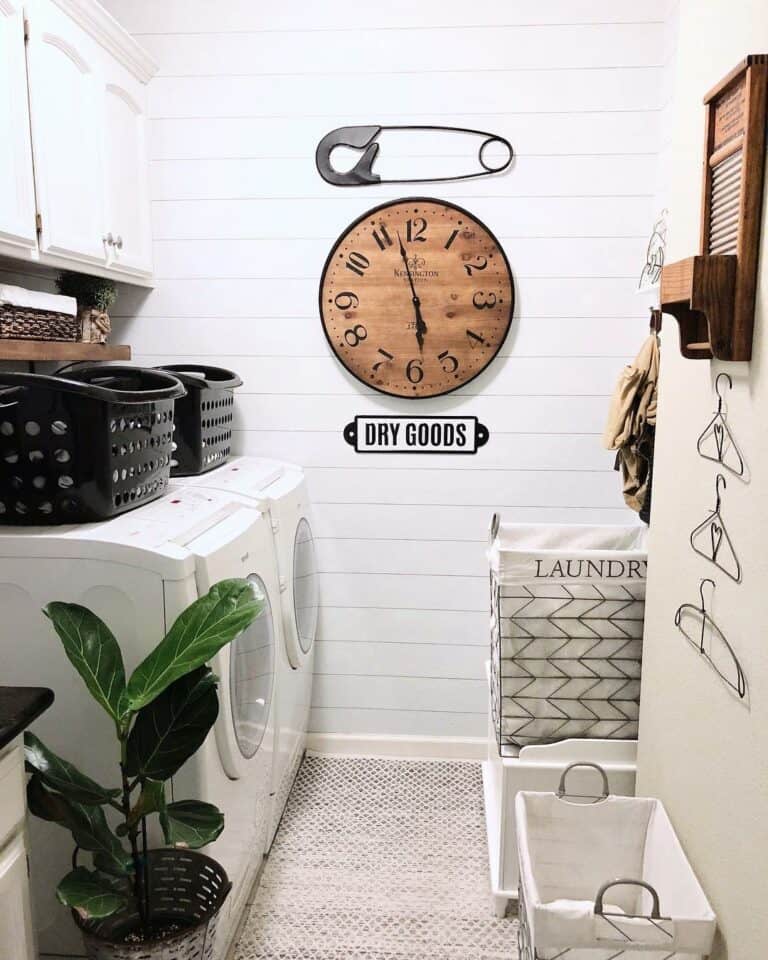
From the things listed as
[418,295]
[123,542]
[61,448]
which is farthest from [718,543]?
[418,295]

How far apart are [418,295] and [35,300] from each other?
1.18 metres

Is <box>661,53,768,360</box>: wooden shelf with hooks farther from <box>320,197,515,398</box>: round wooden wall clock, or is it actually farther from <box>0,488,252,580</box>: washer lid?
<box>320,197,515,398</box>: round wooden wall clock

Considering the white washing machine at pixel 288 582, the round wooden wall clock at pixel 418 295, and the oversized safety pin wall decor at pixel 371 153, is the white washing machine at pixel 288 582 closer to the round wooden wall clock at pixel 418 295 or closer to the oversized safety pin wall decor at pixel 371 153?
the round wooden wall clock at pixel 418 295

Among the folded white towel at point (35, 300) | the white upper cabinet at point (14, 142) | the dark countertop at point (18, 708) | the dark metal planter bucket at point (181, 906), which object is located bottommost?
the dark metal planter bucket at point (181, 906)

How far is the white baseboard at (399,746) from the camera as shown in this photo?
2.92m

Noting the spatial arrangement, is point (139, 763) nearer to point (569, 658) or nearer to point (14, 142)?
point (569, 658)

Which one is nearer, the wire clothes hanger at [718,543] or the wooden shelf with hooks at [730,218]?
the wooden shelf with hooks at [730,218]

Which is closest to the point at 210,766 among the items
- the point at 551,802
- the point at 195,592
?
the point at 195,592

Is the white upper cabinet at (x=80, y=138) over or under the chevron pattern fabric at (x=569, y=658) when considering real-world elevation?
over

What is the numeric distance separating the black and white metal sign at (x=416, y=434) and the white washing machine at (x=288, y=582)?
251 millimetres

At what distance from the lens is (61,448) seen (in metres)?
1.64

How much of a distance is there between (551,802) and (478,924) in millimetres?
665

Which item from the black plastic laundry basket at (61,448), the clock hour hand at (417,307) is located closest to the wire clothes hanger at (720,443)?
the black plastic laundry basket at (61,448)

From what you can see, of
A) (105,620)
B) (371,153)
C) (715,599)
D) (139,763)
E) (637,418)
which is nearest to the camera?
(715,599)
